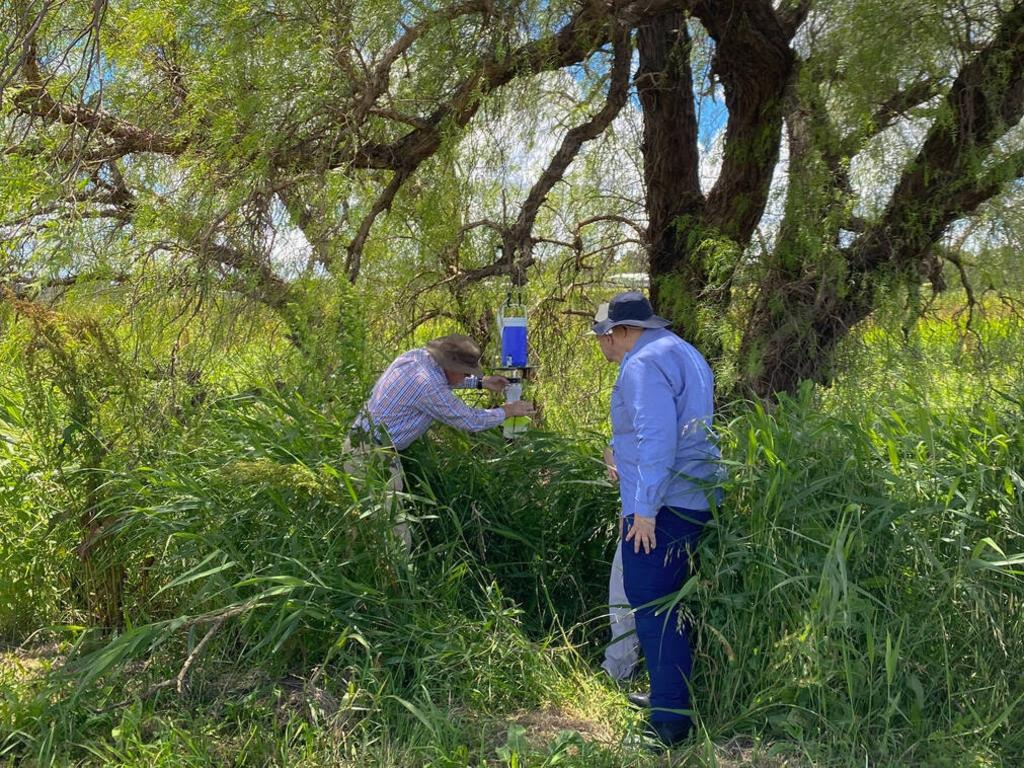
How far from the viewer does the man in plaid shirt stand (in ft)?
15.7

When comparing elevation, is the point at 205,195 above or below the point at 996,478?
above

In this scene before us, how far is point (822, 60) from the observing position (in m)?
5.76

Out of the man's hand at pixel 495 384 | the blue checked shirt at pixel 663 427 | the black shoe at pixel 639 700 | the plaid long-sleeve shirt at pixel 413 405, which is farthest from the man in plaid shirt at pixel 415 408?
the black shoe at pixel 639 700

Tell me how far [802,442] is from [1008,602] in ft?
3.40

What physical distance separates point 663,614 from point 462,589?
96 cm

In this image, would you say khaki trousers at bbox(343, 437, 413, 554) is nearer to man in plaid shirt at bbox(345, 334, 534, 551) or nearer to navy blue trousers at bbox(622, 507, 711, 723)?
man in plaid shirt at bbox(345, 334, 534, 551)

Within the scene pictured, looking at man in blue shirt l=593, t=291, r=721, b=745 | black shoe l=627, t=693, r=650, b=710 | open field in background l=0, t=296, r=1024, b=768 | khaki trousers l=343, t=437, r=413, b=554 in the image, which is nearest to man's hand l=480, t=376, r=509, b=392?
open field in background l=0, t=296, r=1024, b=768

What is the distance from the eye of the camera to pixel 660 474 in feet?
13.3

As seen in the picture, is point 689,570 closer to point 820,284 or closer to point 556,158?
point 820,284

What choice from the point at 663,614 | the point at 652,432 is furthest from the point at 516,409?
the point at 663,614

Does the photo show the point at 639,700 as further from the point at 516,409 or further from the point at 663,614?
the point at 516,409

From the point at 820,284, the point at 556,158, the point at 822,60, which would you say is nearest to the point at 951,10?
the point at 822,60

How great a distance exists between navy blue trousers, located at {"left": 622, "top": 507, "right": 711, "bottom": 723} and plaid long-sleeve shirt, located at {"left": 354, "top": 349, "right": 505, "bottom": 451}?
98 cm

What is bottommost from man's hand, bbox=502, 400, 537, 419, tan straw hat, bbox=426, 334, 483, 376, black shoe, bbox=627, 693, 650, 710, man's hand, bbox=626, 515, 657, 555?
black shoe, bbox=627, 693, 650, 710
